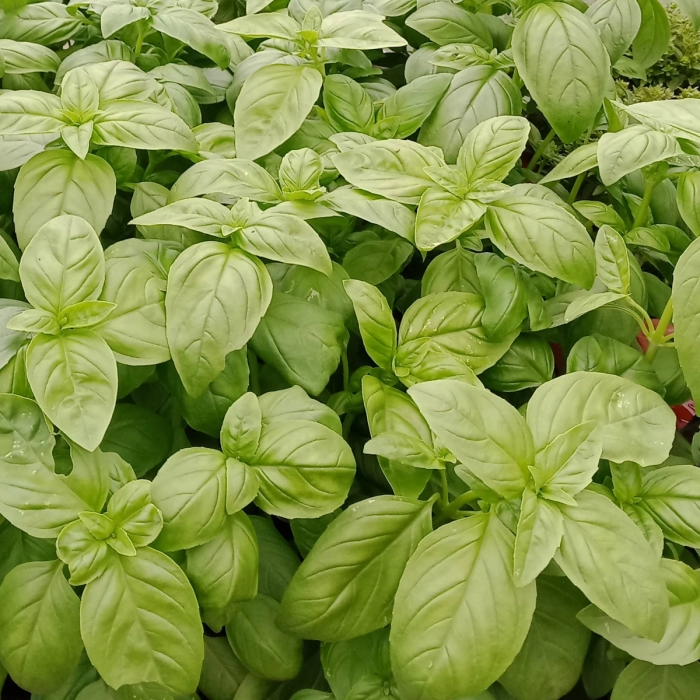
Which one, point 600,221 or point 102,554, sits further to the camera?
point 600,221

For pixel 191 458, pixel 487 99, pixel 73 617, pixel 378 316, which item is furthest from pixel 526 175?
pixel 73 617

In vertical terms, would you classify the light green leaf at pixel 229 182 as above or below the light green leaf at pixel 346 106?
below

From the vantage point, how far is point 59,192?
511 mm

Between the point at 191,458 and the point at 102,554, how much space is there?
0.26ft

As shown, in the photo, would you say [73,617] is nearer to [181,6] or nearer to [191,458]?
[191,458]

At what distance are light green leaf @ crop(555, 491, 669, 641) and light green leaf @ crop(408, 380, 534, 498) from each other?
4 cm

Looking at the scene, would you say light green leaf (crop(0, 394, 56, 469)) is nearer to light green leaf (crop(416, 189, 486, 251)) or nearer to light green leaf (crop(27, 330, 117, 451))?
light green leaf (crop(27, 330, 117, 451))

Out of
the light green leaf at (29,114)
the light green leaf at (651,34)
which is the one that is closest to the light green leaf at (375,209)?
the light green leaf at (29,114)

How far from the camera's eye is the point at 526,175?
2.45 ft

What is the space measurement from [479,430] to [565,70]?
0.37 m

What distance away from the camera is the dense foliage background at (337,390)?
1.39 ft

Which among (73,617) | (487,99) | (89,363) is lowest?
(73,617)

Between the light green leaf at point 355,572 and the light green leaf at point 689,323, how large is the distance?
21 cm

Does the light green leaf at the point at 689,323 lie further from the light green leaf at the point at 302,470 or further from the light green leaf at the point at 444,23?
the light green leaf at the point at 444,23
